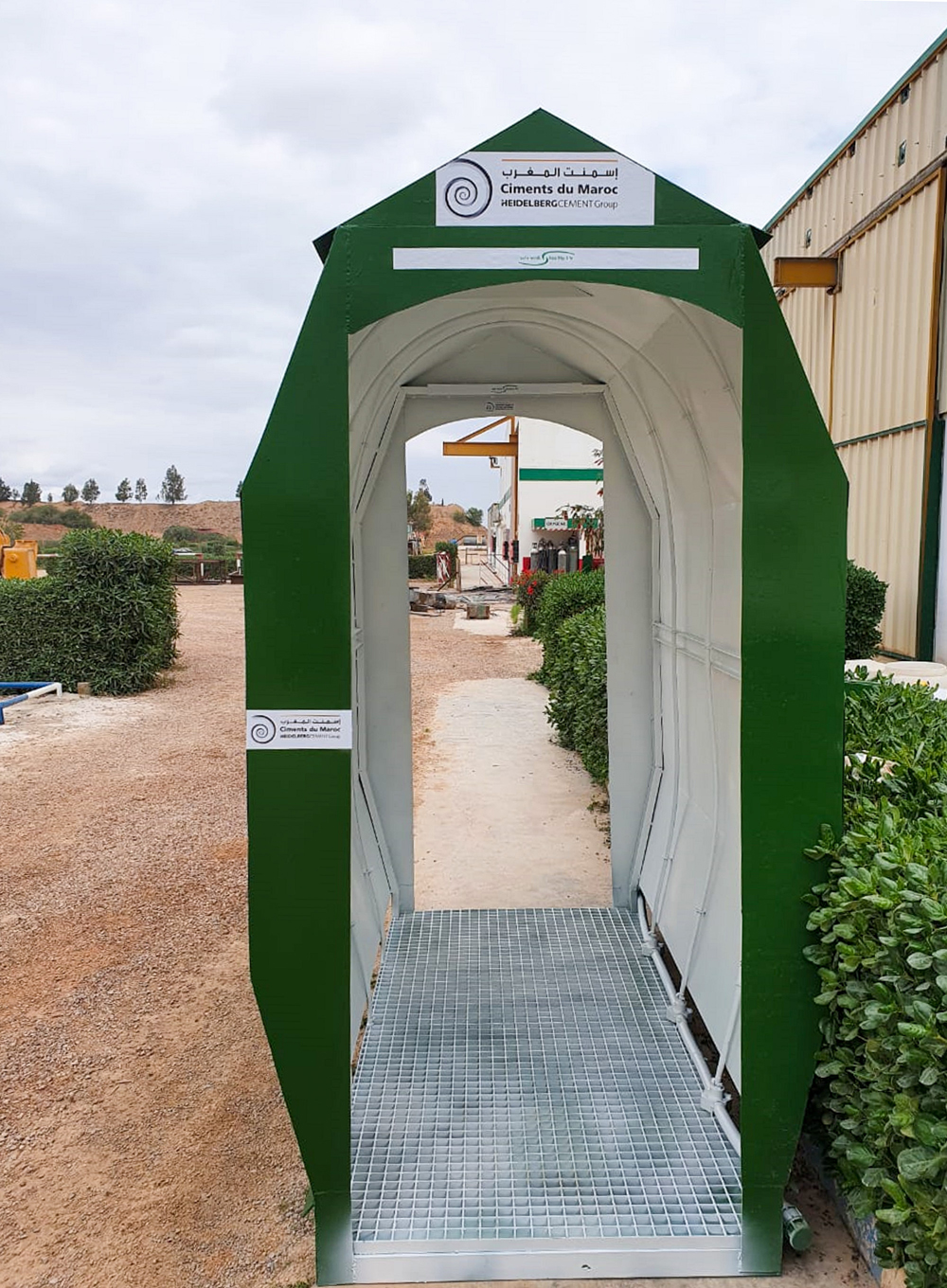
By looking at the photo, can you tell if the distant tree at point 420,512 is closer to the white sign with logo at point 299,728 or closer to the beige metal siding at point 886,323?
the beige metal siding at point 886,323

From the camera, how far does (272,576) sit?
2506 millimetres

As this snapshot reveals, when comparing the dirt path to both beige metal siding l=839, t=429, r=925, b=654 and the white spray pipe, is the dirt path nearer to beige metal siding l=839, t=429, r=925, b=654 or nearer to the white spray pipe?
the white spray pipe

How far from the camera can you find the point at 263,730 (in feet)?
8.28

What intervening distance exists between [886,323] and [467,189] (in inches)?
377

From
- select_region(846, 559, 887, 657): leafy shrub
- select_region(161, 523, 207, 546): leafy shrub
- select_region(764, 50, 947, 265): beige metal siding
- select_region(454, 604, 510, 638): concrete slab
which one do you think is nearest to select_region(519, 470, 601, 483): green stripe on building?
select_region(454, 604, 510, 638): concrete slab

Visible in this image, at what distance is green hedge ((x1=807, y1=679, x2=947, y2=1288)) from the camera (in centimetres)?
198

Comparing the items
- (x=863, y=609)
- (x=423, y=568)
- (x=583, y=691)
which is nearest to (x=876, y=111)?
(x=863, y=609)

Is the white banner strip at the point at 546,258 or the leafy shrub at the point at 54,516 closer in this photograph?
the white banner strip at the point at 546,258

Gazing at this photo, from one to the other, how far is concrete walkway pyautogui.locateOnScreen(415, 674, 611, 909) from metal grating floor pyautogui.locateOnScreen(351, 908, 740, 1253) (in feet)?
3.51

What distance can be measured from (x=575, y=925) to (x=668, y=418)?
2673 millimetres

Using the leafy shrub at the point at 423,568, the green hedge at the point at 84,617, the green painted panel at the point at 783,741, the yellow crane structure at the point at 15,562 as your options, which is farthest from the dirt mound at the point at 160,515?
the green painted panel at the point at 783,741

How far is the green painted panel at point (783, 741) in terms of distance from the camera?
2.48 metres

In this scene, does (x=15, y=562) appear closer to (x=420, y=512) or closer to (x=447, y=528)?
(x=420, y=512)

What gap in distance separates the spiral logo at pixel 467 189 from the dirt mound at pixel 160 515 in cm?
8187
